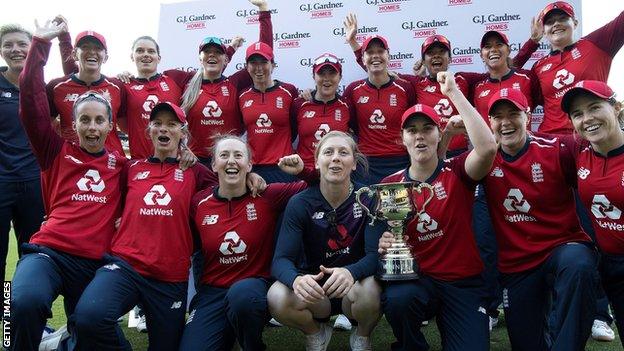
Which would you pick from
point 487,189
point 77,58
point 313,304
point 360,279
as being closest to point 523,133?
point 487,189

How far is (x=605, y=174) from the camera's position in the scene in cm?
329

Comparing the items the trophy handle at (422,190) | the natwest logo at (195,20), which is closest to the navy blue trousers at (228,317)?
the trophy handle at (422,190)

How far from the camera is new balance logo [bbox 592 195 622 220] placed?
10.7 feet

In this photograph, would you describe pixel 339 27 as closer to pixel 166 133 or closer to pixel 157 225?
pixel 166 133

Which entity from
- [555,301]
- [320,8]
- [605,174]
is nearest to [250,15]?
[320,8]

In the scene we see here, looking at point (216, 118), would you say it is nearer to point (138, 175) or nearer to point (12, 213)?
point (138, 175)

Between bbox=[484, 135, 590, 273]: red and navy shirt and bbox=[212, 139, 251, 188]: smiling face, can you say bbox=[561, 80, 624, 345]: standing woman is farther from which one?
bbox=[212, 139, 251, 188]: smiling face

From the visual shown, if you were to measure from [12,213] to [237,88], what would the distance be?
260 centimetres

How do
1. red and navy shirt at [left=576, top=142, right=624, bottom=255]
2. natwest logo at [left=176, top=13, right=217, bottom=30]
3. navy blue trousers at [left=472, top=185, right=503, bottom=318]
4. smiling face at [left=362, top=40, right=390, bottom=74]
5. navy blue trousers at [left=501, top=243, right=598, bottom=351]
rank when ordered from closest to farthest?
navy blue trousers at [left=501, top=243, right=598, bottom=351], red and navy shirt at [left=576, top=142, right=624, bottom=255], navy blue trousers at [left=472, top=185, right=503, bottom=318], smiling face at [left=362, top=40, right=390, bottom=74], natwest logo at [left=176, top=13, right=217, bottom=30]

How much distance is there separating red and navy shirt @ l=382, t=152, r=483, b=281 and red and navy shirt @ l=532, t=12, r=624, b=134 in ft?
5.52

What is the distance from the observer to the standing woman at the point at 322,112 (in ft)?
17.5

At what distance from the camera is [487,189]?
373 cm

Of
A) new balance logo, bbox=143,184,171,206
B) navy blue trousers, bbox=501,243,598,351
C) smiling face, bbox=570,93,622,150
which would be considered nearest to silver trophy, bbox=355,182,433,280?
navy blue trousers, bbox=501,243,598,351

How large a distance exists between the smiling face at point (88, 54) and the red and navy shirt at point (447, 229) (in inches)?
138
